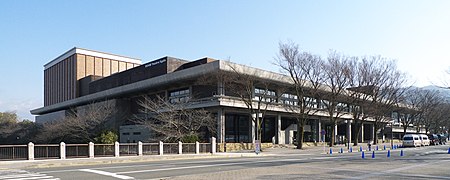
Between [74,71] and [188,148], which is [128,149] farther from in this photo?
[74,71]

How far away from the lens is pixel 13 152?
2848 centimetres

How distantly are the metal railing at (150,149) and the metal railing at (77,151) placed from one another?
216 inches

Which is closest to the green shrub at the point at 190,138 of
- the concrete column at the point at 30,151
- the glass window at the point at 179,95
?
the glass window at the point at 179,95

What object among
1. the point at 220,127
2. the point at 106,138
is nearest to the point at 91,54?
the point at 106,138

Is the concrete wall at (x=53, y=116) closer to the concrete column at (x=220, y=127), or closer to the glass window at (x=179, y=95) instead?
Answer: the glass window at (x=179, y=95)

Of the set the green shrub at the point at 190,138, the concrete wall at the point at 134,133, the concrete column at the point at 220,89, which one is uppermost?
the concrete column at the point at 220,89

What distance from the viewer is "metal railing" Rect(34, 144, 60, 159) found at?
2994 centimetres

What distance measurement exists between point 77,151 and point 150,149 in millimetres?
7008

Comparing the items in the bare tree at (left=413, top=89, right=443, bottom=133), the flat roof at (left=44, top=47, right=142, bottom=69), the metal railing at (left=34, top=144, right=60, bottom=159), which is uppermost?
the flat roof at (left=44, top=47, right=142, bottom=69)

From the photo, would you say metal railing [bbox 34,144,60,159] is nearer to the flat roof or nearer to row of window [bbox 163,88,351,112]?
row of window [bbox 163,88,351,112]

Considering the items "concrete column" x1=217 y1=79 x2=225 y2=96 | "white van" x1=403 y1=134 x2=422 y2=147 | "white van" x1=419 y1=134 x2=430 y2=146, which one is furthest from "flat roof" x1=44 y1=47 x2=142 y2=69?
"white van" x1=403 y1=134 x2=422 y2=147

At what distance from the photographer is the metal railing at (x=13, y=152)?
27.7 m

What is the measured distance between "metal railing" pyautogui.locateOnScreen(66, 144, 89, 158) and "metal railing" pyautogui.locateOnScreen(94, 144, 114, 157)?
133 centimetres

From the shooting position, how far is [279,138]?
200 ft
